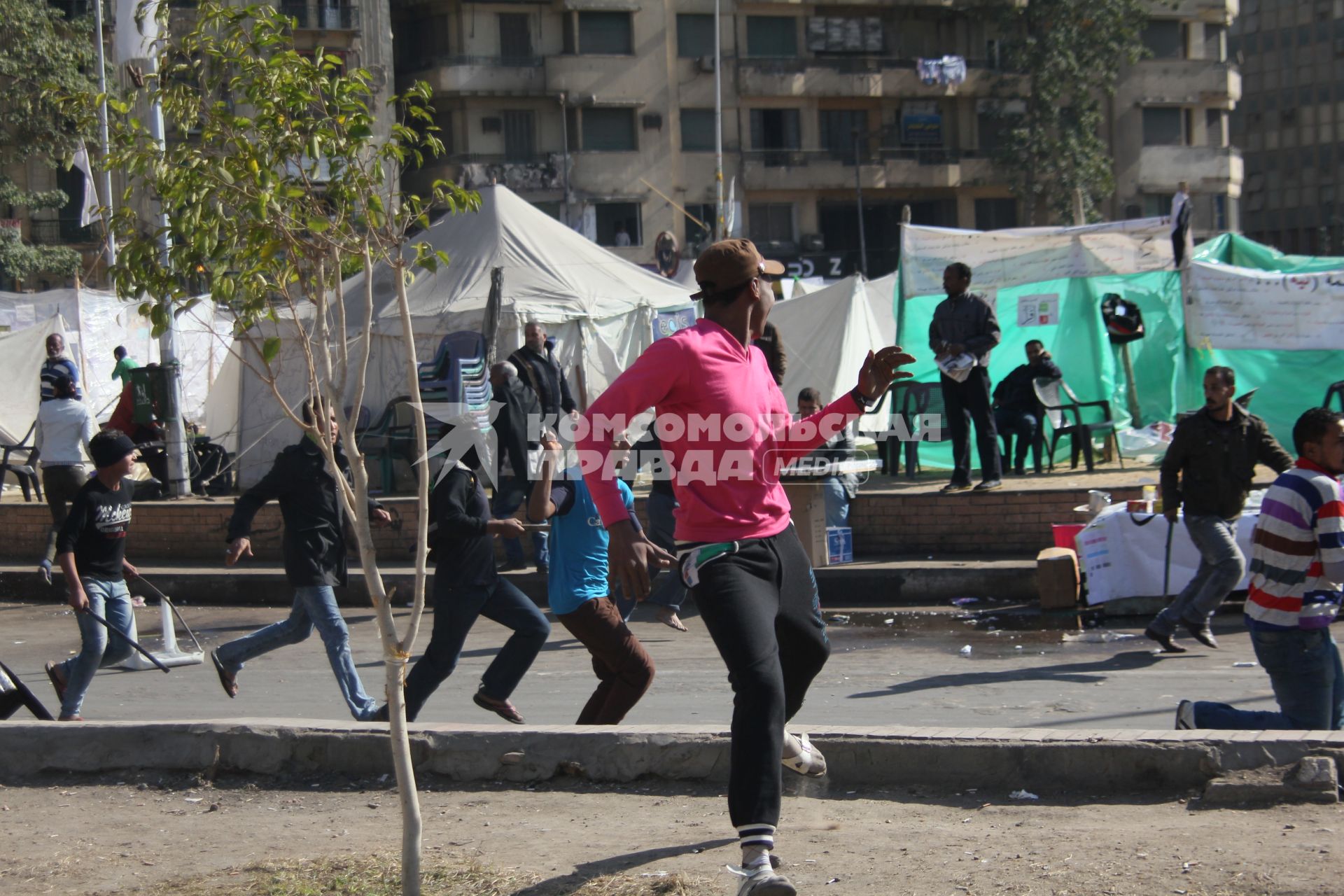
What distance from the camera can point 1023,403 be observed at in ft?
45.8

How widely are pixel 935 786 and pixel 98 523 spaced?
4678 mm

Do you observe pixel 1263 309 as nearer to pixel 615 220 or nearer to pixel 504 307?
pixel 504 307

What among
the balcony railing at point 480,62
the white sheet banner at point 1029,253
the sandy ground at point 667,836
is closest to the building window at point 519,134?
the balcony railing at point 480,62

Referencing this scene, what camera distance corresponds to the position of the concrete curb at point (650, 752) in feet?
16.5

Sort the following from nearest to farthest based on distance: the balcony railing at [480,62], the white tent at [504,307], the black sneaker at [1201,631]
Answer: the black sneaker at [1201,631] < the white tent at [504,307] < the balcony railing at [480,62]

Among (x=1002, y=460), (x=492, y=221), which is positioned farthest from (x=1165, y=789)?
(x=492, y=221)

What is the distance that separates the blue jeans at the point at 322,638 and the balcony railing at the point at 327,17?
40.5 m

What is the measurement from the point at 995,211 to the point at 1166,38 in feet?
30.2

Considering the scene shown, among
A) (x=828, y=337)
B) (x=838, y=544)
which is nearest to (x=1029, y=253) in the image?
(x=828, y=337)

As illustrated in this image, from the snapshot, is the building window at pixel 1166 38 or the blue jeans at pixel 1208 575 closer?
the blue jeans at pixel 1208 575

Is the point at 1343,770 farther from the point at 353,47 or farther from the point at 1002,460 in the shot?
the point at 353,47

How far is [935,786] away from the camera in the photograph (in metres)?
5.24

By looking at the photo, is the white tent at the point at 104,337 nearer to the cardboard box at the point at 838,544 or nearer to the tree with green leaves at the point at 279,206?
the cardboard box at the point at 838,544

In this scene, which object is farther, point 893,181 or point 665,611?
point 893,181
